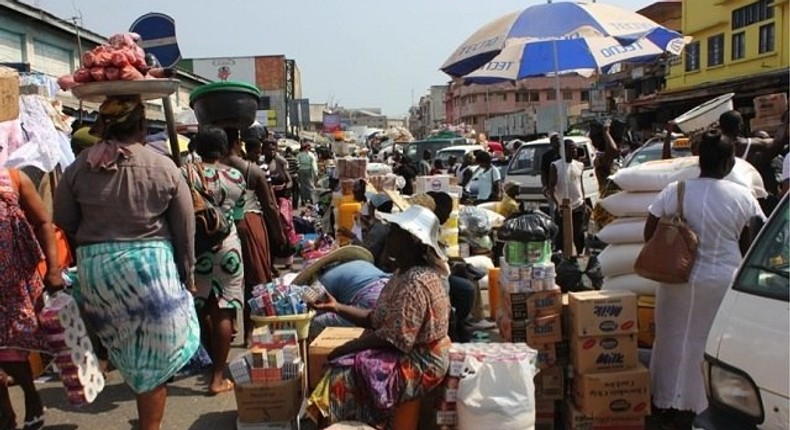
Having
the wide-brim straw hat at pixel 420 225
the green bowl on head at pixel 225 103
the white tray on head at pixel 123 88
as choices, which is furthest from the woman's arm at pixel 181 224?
the green bowl on head at pixel 225 103

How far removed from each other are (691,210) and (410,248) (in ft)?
5.30

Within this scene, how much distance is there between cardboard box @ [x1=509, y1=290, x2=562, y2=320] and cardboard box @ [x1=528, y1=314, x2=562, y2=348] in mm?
37

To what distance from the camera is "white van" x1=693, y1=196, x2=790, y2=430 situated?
2.43m

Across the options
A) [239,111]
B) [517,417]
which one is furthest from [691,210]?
[239,111]

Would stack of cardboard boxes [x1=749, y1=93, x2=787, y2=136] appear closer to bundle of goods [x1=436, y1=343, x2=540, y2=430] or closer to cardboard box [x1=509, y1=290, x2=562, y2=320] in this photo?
cardboard box [x1=509, y1=290, x2=562, y2=320]

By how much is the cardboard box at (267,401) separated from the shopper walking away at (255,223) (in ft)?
4.76

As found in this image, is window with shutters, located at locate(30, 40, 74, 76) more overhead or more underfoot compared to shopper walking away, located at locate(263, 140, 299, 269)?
more overhead

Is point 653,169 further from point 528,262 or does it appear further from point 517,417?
point 517,417

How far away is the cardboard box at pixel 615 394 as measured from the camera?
4.03m

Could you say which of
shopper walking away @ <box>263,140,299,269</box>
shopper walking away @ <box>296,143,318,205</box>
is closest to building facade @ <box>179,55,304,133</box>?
shopper walking away @ <box>296,143,318,205</box>

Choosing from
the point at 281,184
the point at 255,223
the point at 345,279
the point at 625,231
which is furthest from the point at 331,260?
the point at 281,184

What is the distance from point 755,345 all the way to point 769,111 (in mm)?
6234

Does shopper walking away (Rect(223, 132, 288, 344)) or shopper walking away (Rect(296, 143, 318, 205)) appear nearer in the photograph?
shopper walking away (Rect(223, 132, 288, 344))

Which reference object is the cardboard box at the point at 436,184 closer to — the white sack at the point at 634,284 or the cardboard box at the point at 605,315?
the white sack at the point at 634,284
